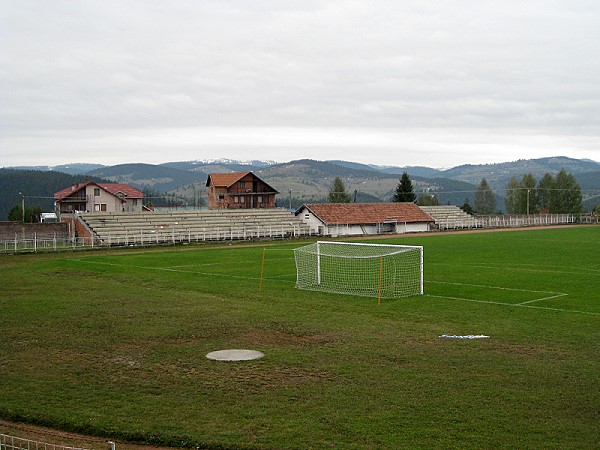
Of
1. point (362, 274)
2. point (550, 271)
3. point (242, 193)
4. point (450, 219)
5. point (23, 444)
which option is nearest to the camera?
point (23, 444)

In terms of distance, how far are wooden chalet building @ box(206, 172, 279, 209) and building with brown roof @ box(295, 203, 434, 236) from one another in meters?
19.4

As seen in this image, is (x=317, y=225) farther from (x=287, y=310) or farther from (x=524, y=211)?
(x=524, y=211)

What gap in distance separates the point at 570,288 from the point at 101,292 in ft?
56.6

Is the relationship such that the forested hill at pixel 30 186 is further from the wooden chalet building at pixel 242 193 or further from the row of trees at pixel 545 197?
the row of trees at pixel 545 197

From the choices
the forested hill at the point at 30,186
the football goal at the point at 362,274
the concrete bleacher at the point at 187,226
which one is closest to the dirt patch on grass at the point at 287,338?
the football goal at the point at 362,274

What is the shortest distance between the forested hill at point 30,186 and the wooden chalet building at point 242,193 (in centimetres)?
6070

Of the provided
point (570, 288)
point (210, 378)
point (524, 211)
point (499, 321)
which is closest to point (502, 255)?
point (570, 288)

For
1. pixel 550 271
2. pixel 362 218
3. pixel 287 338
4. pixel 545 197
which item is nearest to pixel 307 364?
pixel 287 338

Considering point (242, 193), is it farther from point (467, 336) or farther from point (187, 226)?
point (467, 336)

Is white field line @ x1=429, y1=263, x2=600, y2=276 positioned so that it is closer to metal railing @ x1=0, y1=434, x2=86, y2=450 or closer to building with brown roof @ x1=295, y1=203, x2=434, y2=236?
metal railing @ x1=0, y1=434, x2=86, y2=450

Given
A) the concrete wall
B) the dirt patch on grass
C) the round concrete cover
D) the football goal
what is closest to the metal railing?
the round concrete cover

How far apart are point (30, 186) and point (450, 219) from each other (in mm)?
102101

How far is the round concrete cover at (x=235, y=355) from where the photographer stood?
14.4 metres

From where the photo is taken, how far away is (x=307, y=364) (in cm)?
1380
